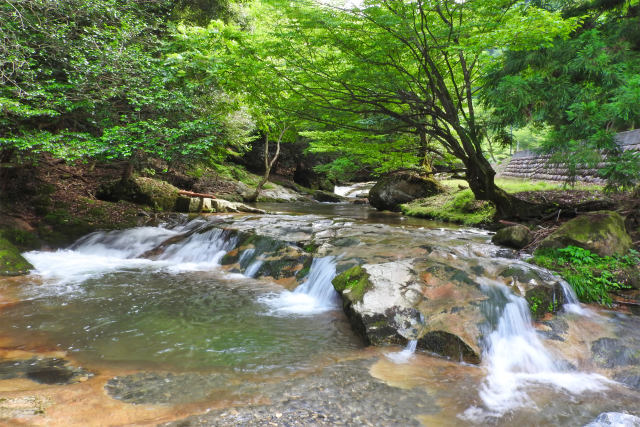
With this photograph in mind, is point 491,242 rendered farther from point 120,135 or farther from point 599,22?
point 120,135

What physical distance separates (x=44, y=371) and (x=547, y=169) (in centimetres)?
1219

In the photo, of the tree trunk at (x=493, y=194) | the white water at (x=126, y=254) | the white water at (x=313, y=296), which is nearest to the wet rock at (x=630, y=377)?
the white water at (x=313, y=296)

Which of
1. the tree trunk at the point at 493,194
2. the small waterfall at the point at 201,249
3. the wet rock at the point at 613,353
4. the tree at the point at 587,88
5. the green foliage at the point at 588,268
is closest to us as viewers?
the wet rock at the point at 613,353

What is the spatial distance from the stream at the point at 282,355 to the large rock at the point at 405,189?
26.3ft

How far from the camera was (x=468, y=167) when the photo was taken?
27.5ft

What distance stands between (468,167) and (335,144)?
630 centimetres

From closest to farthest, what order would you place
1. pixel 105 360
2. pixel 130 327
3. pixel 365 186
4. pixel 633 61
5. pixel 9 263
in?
1. pixel 105 360
2. pixel 130 327
3. pixel 633 61
4. pixel 9 263
5. pixel 365 186

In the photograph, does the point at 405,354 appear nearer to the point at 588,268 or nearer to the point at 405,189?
the point at 588,268

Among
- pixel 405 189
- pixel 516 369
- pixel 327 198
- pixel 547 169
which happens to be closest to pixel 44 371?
pixel 516 369

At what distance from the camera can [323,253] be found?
6.42m

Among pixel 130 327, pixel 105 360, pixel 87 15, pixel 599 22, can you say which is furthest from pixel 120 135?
pixel 599 22

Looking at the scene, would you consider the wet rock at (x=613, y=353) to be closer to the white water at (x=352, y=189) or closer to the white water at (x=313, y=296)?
the white water at (x=313, y=296)

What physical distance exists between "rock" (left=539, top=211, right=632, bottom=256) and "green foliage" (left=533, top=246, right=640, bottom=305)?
0.12 metres

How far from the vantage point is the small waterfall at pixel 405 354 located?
11.5 ft
